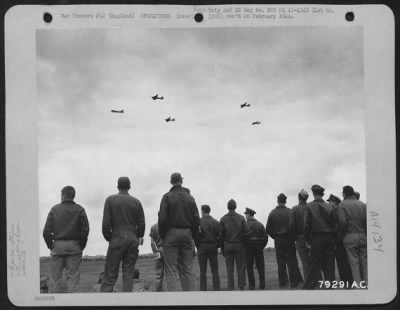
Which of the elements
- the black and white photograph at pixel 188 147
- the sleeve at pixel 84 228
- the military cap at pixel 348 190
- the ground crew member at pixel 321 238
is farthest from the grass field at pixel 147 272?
the military cap at pixel 348 190

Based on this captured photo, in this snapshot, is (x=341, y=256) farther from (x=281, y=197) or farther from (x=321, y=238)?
(x=281, y=197)

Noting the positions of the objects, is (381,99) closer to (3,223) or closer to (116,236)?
(116,236)

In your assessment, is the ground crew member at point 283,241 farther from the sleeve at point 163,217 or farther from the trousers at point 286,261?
the sleeve at point 163,217

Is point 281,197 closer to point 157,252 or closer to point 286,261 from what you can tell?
point 286,261

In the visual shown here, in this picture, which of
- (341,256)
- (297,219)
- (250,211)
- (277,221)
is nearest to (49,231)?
(250,211)

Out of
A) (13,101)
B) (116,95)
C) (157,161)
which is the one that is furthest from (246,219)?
(13,101)

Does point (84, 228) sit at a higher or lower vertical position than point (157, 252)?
higher

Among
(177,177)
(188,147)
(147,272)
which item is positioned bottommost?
(147,272)

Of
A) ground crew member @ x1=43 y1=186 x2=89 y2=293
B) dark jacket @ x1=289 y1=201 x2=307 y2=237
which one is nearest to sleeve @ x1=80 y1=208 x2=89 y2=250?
ground crew member @ x1=43 y1=186 x2=89 y2=293
